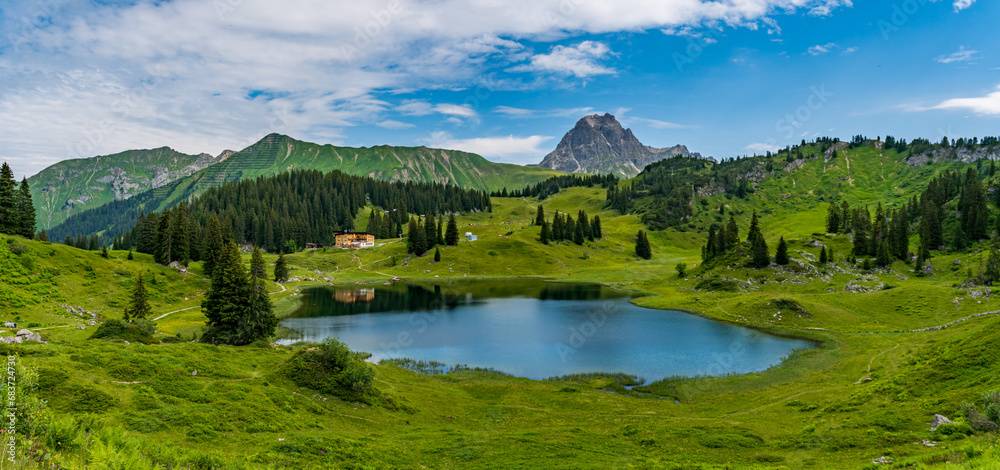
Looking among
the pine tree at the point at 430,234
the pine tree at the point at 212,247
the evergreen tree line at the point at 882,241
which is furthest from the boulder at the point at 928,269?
the pine tree at the point at 212,247

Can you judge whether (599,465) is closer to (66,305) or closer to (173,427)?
(173,427)

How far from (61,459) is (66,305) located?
231ft

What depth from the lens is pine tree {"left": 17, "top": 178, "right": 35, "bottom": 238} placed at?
8419 centimetres

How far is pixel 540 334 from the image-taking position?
74.1 m

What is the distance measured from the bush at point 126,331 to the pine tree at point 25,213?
67.5 meters

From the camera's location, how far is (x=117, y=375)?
90.9 feet

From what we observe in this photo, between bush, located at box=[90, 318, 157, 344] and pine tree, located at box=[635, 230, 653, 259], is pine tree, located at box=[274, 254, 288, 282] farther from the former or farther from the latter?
pine tree, located at box=[635, 230, 653, 259]

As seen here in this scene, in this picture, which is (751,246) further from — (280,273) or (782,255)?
(280,273)

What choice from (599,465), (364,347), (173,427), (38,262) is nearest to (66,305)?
(38,262)

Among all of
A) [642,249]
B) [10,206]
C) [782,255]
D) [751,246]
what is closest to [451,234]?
[642,249]

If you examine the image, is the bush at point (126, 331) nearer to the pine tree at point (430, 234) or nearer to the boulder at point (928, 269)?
the pine tree at point (430, 234)

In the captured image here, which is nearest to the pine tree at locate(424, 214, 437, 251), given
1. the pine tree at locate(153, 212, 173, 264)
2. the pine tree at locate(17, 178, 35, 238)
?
the pine tree at locate(153, 212, 173, 264)

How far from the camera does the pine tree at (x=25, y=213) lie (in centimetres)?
8419

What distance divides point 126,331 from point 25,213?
75425mm
